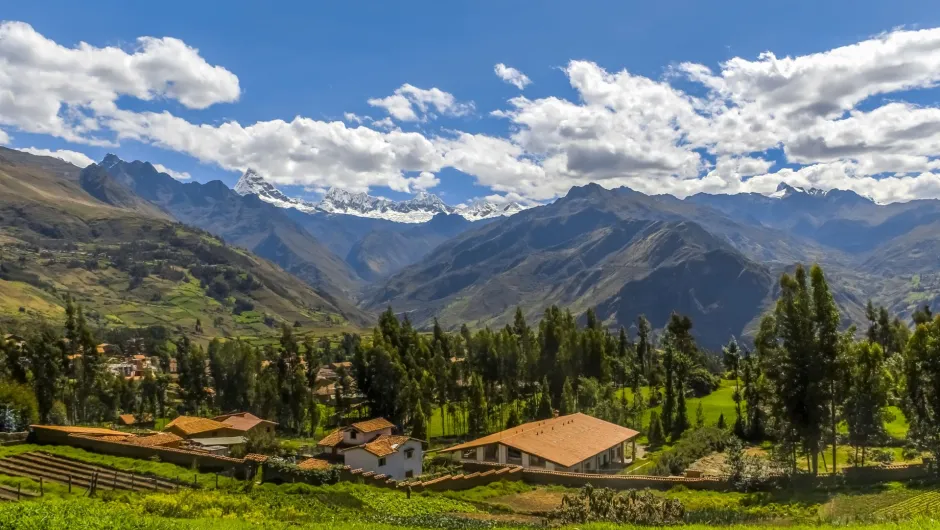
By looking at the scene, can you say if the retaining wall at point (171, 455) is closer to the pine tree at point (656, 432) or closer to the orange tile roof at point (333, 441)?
the orange tile roof at point (333, 441)

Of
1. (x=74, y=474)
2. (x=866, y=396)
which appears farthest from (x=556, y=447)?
(x=74, y=474)

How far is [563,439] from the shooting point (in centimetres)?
6550

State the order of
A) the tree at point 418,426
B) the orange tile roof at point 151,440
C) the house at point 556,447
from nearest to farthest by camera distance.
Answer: the orange tile roof at point 151,440 < the house at point 556,447 < the tree at point 418,426

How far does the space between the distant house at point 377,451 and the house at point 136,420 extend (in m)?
47.1

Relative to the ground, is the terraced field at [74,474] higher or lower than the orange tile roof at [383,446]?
higher

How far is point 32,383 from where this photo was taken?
3002 inches

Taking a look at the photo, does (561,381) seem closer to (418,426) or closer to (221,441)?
(418,426)

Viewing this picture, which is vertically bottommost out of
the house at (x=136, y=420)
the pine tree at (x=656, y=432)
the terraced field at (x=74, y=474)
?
the house at (x=136, y=420)

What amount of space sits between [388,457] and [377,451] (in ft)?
3.98

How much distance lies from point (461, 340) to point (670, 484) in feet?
306

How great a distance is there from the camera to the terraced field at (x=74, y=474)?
37188mm

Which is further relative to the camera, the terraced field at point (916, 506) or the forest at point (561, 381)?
the forest at point (561, 381)

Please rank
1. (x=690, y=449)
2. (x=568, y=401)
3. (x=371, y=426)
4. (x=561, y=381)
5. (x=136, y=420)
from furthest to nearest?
(x=136, y=420)
(x=561, y=381)
(x=568, y=401)
(x=371, y=426)
(x=690, y=449)

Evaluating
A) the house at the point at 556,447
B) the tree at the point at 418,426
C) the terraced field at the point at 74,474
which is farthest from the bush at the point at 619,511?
the tree at the point at 418,426
